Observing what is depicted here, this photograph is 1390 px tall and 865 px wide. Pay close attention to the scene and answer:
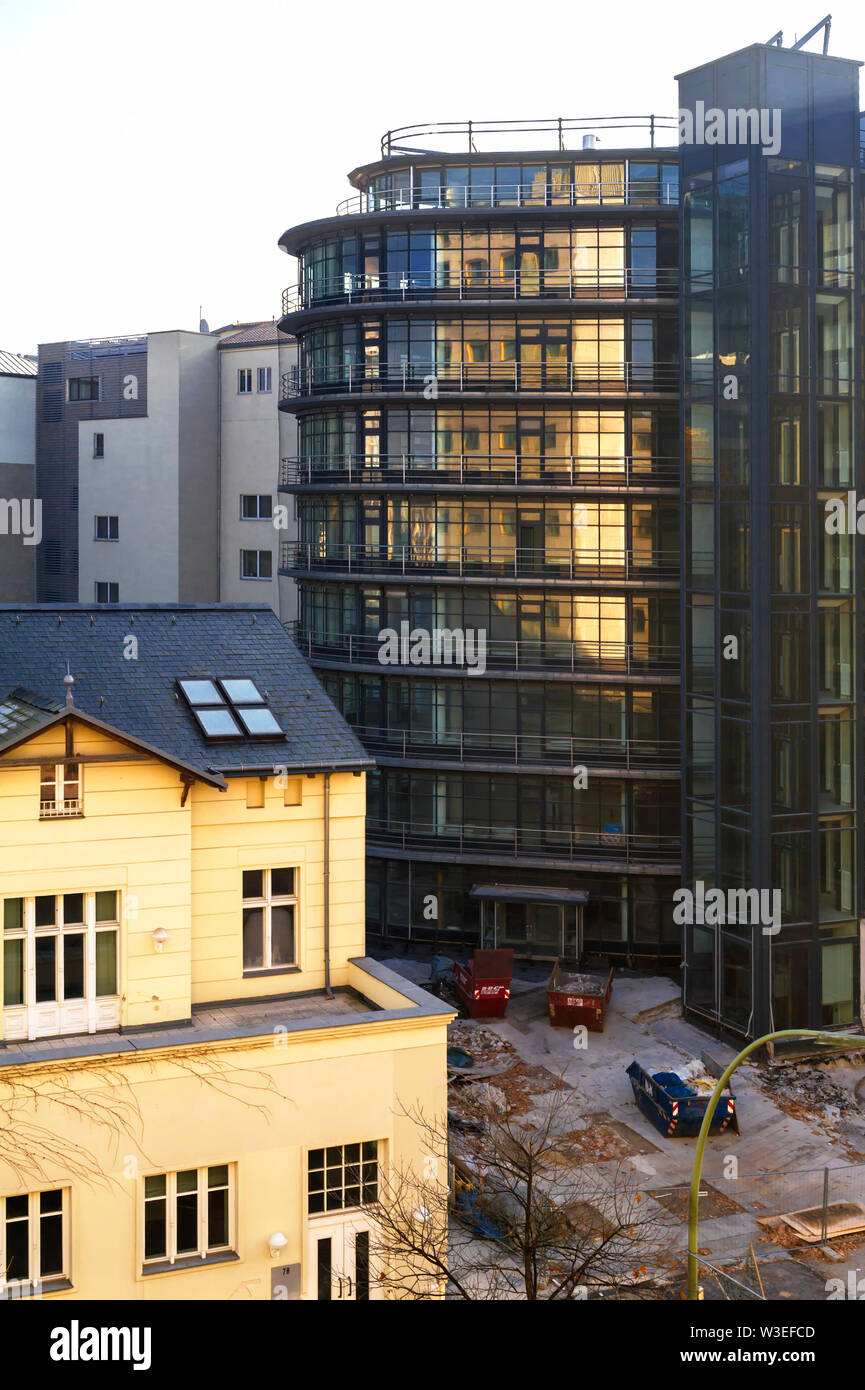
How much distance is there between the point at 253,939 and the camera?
2492 centimetres

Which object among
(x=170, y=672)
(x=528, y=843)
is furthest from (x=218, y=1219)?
(x=528, y=843)

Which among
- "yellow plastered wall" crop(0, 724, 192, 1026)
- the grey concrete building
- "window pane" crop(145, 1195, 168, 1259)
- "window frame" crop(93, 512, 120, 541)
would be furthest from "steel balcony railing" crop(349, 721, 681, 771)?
the grey concrete building

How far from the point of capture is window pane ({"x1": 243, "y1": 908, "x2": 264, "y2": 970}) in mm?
24859

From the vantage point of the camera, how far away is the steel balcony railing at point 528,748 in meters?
46.5

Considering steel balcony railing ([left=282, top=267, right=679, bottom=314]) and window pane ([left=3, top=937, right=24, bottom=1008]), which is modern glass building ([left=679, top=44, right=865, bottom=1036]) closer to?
steel balcony railing ([left=282, top=267, right=679, bottom=314])

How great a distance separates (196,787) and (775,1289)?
45.8 ft

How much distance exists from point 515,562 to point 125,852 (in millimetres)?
26421

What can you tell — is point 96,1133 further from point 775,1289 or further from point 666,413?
point 666,413

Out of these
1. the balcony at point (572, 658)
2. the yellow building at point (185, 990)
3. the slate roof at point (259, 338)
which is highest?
the slate roof at point (259, 338)

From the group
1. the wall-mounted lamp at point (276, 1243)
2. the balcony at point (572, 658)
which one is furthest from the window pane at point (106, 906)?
the balcony at point (572, 658)

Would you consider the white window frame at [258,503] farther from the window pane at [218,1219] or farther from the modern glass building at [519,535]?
the window pane at [218,1219]

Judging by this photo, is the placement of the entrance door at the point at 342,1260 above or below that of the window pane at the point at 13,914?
below

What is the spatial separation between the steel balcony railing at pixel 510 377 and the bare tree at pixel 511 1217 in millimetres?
22008
